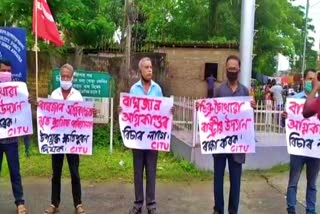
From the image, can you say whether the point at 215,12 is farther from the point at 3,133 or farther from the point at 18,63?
the point at 3,133

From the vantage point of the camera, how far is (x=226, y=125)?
224 inches

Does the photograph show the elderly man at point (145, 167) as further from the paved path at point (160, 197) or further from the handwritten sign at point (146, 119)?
the paved path at point (160, 197)

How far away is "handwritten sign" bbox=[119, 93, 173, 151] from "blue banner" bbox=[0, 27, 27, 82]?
429 centimetres

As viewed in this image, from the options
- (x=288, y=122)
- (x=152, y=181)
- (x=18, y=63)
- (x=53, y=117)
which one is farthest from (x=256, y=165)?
(x=18, y=63)

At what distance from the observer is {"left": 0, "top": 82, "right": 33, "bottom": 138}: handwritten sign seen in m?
5.67

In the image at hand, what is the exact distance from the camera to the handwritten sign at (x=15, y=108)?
5670 mm

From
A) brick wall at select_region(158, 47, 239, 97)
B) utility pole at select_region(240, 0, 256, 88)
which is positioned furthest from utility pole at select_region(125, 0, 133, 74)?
brick wall at select_region(158, 47, 239, 97)

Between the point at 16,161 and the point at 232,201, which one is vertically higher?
the point at 16,161

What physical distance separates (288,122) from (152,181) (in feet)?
5.75

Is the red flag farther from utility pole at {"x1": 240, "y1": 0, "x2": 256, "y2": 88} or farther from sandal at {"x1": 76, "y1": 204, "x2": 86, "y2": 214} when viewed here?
sandal at {"x1": 76, "y1": 204, "x2": 86, "y2": 214}

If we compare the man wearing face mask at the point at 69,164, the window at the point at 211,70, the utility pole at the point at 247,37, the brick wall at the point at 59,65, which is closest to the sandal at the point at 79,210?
the man wearing face mask at the point at 69,164

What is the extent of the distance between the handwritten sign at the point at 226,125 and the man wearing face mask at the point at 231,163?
0.08 meters

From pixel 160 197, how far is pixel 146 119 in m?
1.47

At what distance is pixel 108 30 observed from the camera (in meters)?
14.2
